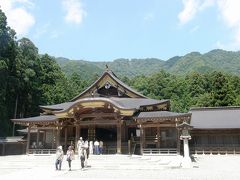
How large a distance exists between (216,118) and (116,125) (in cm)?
1233

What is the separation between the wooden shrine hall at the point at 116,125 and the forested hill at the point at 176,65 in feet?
230

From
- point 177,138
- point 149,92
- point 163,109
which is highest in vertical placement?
point 149,92

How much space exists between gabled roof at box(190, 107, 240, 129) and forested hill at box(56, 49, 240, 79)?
60.7 meters

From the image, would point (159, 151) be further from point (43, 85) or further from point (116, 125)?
point (43, 85)

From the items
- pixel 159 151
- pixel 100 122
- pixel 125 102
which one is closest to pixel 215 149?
pixel 159 151

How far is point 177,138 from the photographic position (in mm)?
26000

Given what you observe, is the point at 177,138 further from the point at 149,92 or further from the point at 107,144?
the point at 149,92

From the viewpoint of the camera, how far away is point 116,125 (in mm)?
27516

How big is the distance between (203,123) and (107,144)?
36.6ft

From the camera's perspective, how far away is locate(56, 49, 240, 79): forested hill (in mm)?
106125

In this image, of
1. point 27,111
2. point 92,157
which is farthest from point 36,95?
point 92,157

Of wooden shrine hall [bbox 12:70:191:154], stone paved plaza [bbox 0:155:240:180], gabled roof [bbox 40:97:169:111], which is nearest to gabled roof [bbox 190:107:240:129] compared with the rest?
wooden shrine hall [bbox 12:70:191:154]

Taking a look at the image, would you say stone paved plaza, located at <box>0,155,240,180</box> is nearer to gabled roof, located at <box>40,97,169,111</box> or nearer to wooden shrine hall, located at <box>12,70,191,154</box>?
wooden shrine hall, located at <box>12,70,191,154</box>

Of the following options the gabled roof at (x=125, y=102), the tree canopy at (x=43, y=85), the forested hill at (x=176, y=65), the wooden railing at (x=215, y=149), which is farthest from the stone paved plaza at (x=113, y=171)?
the forested hill at (x=176, y=65)
